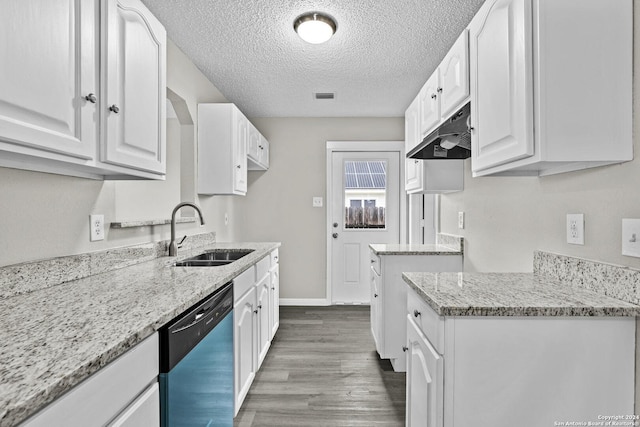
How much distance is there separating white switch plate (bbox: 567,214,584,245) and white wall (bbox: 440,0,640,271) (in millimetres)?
21

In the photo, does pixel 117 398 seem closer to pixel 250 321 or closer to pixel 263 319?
pixel 250 321

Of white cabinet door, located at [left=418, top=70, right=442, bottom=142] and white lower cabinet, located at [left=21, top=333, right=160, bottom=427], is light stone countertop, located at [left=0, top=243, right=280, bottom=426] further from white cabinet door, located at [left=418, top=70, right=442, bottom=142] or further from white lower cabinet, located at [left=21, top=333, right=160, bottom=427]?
white cabinet door, located at [left=418, top=70, right=442, bottom=142]

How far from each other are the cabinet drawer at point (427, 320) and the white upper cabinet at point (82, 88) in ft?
4.16

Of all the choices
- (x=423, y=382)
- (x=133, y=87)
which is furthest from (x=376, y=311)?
(x=133, y=87)

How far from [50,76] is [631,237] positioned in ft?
6.01

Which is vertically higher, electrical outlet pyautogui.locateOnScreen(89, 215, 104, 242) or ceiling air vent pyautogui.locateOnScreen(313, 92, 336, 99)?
ceiling air vent pyautogui.locateOnScreen(313, 92, 336, 99)

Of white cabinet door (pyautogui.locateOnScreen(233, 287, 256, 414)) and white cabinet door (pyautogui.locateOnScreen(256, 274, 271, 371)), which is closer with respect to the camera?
white cabinet door (pyautogui.locateOnScreen(233, 287, 256, 414))

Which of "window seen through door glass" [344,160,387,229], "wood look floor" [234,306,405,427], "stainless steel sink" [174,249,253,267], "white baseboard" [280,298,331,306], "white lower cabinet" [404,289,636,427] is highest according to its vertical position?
"window seen through door glass" [344,160,387,229]

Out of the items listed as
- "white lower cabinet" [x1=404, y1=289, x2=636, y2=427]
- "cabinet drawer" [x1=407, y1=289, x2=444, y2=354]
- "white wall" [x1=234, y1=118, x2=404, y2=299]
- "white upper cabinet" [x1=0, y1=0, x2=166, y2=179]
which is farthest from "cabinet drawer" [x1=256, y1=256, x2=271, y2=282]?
"white wall" [x1=234, y1=118, x2=404, y2=299]

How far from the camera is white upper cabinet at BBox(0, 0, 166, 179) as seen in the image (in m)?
0.88

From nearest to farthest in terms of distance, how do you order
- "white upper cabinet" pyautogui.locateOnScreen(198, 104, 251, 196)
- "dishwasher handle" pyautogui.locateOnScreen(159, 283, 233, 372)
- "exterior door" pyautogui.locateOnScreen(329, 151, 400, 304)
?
1. "dishwasher handle" pyautogui.locateOnScreen(159, 283, 233, 372)
2. "white upper cabinet" pyautogui.locateOnScreen(198, 104, 251, 196)
3. "exterior door" pyautogui.locateOnScreen(329, 151, 400, 304)

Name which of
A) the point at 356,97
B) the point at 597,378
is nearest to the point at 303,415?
the point at 597,378

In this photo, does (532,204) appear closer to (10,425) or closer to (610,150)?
(610,150)

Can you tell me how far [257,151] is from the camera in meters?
3.61
